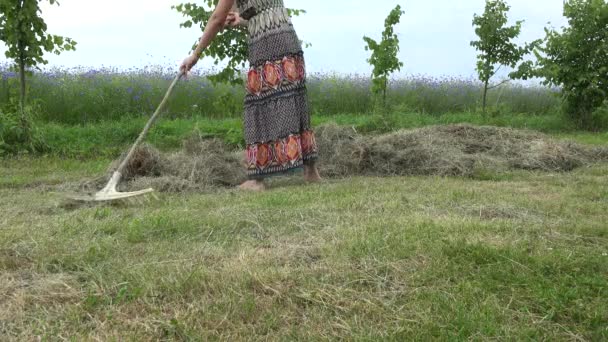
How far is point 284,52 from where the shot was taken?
4.65 meters

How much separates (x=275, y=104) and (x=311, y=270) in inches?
94.6

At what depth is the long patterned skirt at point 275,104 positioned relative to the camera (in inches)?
183

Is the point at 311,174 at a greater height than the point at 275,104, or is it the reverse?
the point at 275,104

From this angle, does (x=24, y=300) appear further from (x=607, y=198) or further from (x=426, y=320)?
(x=607, y=198)

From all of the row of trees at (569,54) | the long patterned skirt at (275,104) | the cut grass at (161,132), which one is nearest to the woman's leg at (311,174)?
the long patterned skirt at (275,104)

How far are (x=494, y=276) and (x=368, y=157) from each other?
3.30 meters

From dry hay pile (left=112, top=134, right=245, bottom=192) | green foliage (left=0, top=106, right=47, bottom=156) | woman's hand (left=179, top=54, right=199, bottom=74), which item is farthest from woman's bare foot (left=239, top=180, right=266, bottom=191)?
green foliage (left=0, top=106, right=47, bottom=156)

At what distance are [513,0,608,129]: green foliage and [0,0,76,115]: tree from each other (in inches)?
269

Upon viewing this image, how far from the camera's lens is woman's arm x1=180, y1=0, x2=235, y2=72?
455 cm

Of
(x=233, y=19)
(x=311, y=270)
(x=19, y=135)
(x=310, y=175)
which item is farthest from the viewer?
(x=19, y=135)

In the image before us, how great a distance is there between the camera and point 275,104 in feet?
15.4

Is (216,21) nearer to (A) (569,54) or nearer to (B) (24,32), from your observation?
(B) (24,32)

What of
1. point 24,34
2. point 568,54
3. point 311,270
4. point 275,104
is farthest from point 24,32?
point 568,54

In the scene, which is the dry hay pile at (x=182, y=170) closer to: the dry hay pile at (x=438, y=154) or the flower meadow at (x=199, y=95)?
the dry hay pile at (x=438, y=154)
